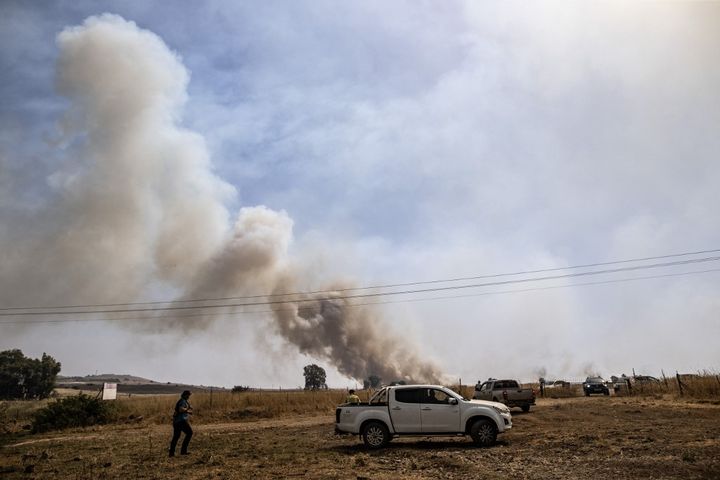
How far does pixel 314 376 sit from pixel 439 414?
111 m

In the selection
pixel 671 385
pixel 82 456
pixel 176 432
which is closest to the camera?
pixel 176 432

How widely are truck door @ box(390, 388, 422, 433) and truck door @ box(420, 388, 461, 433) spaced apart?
0.18 m

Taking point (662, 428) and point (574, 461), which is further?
point (662, 428)

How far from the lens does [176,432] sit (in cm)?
1389

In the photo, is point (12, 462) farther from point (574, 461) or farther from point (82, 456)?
point (574, 461)

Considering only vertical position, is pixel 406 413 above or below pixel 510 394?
above

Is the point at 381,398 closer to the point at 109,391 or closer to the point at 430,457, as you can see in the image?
the point at 430,457

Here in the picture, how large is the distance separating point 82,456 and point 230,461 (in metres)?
6.10

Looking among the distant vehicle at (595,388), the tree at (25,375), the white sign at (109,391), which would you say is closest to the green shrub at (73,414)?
the white sign at (109,391)

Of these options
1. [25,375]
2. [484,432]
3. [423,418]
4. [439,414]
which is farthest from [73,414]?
[25,375]

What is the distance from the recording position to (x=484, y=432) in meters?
13.9

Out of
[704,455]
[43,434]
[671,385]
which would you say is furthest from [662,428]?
[43,434]

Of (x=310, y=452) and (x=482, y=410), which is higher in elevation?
(x=482, y=410)

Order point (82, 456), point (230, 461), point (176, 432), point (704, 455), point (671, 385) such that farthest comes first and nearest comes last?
1. point (671, 385)
2. point (82, 456)
3. point (176, 432)
4. point (230, 461)
5. point (704, 455)
